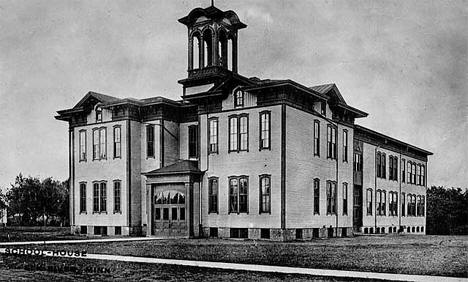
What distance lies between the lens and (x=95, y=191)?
1768 inches

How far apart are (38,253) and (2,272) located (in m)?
6.57

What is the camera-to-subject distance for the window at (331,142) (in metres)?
40.8

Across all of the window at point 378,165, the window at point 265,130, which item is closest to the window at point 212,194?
the window at point 265,130

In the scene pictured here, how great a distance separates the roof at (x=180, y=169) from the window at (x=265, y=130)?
516cm

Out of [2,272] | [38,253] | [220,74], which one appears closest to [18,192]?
[220,74]

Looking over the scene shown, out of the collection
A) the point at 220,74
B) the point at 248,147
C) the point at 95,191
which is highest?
the point at 220,74

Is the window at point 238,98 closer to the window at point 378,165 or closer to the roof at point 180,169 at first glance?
the roof at point 180,169

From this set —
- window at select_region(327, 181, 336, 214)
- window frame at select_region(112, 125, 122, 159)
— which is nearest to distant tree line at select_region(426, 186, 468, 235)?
window at select_region(327, 181, 336, 214)

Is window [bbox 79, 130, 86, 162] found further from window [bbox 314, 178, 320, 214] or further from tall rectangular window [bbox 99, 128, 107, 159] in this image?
window [bbox 314, 178, 320, 214]

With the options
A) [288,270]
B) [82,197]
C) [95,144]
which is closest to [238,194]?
[95,144]

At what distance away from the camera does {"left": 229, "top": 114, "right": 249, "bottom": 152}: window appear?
1459 inches

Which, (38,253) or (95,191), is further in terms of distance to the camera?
(95,191)

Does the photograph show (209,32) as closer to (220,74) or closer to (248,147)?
(220,74)

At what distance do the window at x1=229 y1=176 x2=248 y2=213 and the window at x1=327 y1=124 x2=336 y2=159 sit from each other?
282 inches
